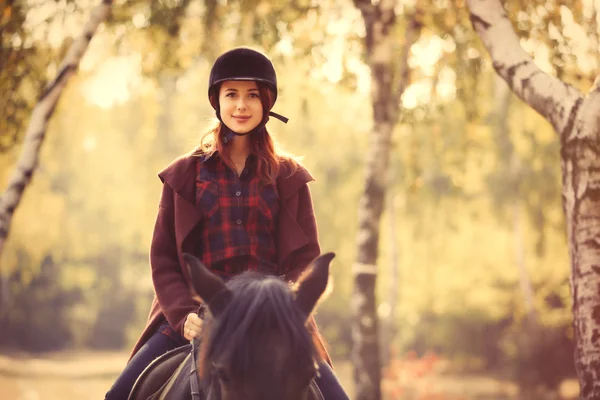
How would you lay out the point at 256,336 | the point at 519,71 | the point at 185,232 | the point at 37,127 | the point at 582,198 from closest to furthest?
the point at 256,336, the point at 185,232, the point at 582,198, the point at 519,71, the point at 37,127

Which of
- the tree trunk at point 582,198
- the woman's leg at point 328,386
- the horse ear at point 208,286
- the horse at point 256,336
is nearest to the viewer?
the horse at point 256,336

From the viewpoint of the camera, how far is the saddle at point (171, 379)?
2.97m

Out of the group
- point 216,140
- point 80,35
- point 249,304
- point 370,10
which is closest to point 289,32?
point 370,10

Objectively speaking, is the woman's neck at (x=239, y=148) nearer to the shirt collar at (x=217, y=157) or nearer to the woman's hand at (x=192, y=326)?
the shirt collar at (x=217, y=157)

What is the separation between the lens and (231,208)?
344 cm

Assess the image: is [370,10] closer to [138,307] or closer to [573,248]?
[573,248]

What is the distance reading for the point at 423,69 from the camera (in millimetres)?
8984

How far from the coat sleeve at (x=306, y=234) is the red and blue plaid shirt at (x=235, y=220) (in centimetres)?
12

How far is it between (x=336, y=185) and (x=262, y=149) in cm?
1896

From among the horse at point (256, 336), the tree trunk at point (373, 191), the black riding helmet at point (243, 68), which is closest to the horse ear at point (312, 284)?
the horse at point (256, 336)

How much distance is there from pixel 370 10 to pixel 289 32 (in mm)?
1153

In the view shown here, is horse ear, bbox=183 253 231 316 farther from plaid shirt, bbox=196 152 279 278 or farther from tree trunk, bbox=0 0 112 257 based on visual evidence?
tree trunk, bbox=0 0 112 257

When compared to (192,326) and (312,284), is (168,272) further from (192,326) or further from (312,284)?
(312,284)

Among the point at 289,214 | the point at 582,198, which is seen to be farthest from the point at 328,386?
the point at 582,198
